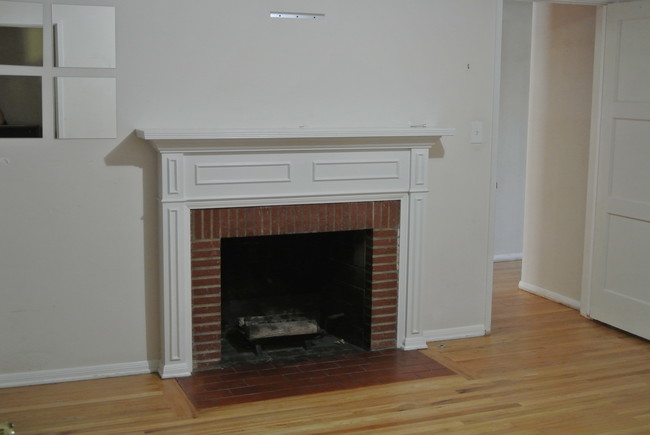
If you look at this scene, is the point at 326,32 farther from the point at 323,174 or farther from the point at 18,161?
the point at 18,161

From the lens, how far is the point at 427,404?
3779 mm

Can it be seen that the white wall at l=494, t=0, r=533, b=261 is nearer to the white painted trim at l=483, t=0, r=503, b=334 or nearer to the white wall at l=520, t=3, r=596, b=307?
the white wall at l=520, t=3, r=596, b=307

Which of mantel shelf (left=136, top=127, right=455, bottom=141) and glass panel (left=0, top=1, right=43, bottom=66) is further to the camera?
mantel shelf (left=136, top=127, right=455, bottom=141)

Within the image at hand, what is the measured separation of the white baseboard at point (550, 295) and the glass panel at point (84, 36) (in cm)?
342

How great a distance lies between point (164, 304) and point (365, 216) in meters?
→ 1.17

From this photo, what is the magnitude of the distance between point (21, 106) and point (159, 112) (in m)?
0.64

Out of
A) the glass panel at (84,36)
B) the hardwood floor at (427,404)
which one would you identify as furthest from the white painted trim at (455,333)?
the glass panel at (84,36)

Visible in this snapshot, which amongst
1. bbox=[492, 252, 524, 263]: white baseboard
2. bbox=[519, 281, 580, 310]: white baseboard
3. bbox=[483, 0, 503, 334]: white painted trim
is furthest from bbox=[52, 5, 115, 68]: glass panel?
bbox=[492, 252, 524, 263]: white baseboard

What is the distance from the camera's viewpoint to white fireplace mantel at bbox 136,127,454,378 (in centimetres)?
394

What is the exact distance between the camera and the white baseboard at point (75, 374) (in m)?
3.92

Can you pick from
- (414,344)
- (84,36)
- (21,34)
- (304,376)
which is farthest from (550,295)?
(21,34)

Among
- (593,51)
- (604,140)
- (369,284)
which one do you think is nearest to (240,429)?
(369,284)

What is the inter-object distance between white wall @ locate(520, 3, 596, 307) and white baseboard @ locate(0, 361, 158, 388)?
2.93 m

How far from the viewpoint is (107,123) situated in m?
3.89
